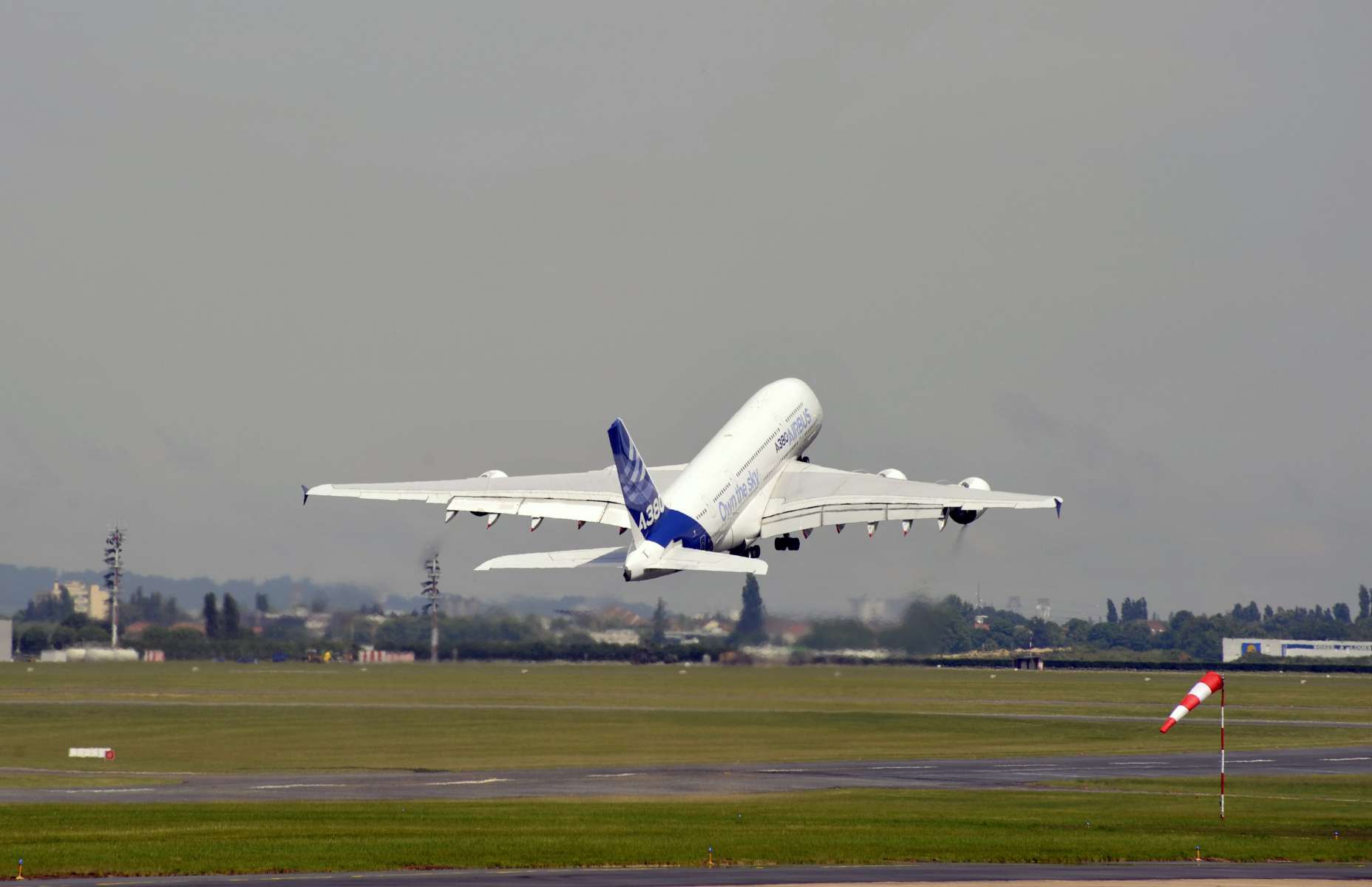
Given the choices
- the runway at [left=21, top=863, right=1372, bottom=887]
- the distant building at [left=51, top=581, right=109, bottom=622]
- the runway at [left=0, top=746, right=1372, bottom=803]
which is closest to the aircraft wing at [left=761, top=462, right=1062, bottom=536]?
the runway at [left=0, top=746, right=1372, bottom=803]

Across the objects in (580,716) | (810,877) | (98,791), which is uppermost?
(810,877)

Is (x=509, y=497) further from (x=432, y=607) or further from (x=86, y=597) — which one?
(x=86, y=597)

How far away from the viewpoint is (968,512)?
80375 millimetres

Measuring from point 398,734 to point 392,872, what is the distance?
160 ft

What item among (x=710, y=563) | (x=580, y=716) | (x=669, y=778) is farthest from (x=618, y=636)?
(x=669, y=778)

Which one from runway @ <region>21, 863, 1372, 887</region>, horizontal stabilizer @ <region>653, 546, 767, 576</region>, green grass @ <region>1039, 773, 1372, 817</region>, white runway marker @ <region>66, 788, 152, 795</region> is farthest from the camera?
horizontal stabilizer @ <region>653, 546, 767, 576</region>

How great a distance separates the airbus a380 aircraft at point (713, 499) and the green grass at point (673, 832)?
13296 mm

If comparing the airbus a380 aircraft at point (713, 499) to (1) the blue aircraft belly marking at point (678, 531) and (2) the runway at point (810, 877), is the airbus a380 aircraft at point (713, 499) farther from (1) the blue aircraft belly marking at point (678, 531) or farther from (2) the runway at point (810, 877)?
(2) the runway at point (810, 877)

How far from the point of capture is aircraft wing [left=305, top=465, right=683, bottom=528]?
256 ft

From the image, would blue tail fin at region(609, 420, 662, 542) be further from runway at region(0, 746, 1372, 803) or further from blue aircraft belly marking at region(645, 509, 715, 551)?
runway at region(0, 746, 1372, 803)

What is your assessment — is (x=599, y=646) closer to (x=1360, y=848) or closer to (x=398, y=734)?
(x=398, y=734)

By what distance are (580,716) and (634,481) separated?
27.0 metres

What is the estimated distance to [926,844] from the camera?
46.0 meters

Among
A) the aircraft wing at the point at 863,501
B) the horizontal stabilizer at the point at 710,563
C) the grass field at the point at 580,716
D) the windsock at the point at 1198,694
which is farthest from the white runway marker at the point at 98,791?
the windsock at the point at 1198,694
